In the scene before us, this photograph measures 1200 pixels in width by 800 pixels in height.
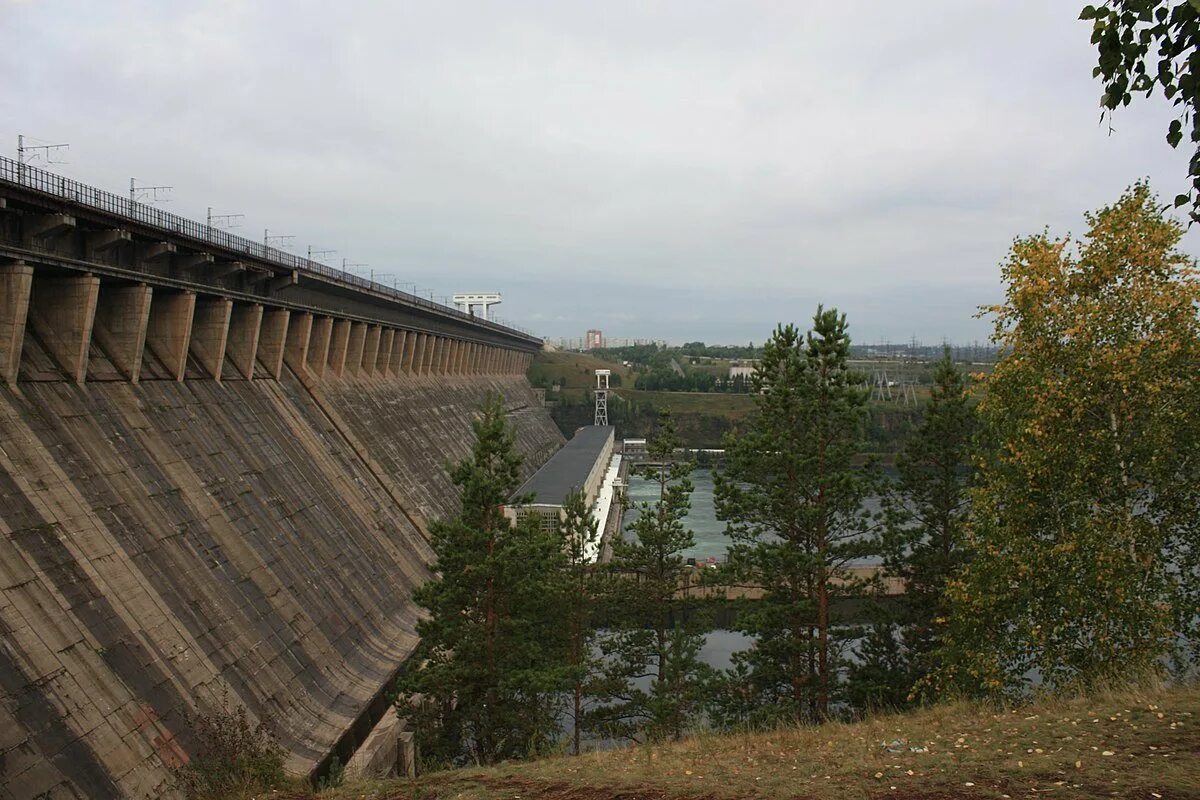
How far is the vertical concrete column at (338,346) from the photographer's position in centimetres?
4147

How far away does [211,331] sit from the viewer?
28047 millimetres

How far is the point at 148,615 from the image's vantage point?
16.7 metres

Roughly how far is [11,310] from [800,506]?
777 inches

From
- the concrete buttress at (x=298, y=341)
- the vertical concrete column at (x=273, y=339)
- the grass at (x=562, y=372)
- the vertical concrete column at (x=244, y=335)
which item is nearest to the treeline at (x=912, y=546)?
the vertical concrete column at (x=244, y=335)

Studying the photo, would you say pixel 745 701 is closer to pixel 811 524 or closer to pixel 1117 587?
pixel 811 524

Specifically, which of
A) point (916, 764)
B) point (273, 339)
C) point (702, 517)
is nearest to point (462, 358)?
point (702, 517)

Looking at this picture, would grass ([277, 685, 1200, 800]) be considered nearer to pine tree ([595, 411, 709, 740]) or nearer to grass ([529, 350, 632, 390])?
pine tree ([595, 411, 709, 740])

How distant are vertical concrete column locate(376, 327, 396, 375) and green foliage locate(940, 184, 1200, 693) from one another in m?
39.5

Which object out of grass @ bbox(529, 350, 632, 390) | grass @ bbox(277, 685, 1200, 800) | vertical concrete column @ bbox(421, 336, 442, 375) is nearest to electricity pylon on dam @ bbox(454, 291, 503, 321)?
A: grass @ bbox(529, 350, 632, 390)

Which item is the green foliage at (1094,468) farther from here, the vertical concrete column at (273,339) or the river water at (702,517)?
the river water at (702,517)

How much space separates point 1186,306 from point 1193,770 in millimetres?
8843

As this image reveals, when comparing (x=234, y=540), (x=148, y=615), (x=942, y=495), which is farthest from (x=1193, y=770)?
(x=234, y=540)

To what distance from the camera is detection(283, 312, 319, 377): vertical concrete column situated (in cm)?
3647

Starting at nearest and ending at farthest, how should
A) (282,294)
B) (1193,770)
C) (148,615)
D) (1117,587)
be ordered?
(1193,770)
(1117,587)
(148,615)
(282,294)
